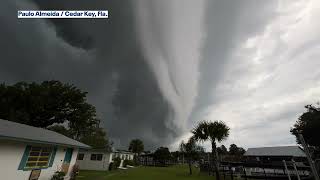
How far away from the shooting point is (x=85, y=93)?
46.5m

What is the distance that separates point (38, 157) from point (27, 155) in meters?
1.58

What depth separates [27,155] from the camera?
14.0 meters

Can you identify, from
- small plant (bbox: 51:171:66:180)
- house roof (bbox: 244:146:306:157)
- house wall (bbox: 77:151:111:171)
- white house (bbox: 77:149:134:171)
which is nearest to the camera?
small plant (bbox: 51:171:66:180)

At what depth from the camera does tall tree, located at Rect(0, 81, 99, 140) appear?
131 feet

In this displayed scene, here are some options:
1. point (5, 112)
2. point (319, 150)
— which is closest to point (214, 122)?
point (319, 150)

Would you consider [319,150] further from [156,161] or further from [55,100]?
[55,100]

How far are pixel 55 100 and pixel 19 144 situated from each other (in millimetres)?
32812

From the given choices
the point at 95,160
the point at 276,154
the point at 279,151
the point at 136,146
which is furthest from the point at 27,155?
the point at 136,146

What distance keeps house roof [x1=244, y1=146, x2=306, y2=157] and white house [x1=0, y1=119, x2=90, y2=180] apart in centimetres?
5897

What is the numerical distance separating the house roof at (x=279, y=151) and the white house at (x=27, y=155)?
2322 inches

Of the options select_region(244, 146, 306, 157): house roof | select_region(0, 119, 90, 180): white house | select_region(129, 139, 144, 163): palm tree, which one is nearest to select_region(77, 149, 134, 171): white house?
select_region(0, 119, 90, 180): white house

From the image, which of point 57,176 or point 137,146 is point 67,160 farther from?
point 137,146

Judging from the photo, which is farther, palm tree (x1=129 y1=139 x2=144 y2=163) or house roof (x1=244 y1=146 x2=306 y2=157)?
palm tree (x1=129 y1=139 x2=144 y2=163)

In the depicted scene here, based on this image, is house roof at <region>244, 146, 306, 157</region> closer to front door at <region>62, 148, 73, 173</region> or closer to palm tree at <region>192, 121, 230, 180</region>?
palm tree at <region>192, 121, 230, 180</region>
